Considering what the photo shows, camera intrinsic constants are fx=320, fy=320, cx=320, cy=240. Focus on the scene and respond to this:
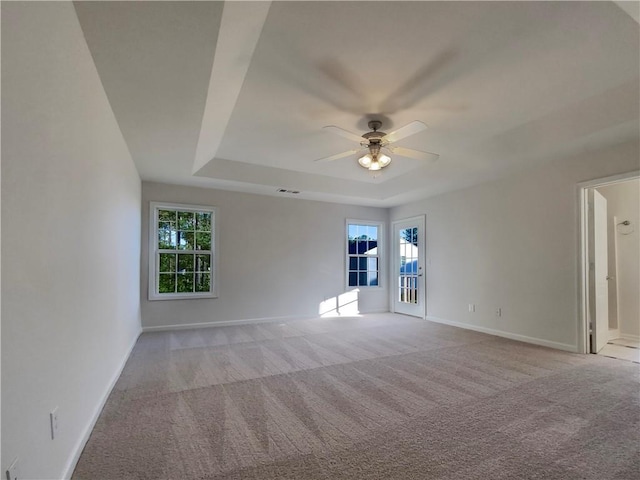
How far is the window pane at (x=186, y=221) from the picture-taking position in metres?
5.40

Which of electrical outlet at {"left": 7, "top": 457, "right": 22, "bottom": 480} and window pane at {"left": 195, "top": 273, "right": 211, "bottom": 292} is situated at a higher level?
window pane at {"left": 195, "top": 273, "right": 211, "bottom": 292}

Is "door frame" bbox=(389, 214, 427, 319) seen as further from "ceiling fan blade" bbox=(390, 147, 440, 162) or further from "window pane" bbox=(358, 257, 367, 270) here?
"ceiling fan blade" bbox=(390, 147, 440, 162)

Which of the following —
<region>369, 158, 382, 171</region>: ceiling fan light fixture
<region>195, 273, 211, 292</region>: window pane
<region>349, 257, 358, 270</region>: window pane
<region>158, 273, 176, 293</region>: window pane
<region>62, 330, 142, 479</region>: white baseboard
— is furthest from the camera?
<region>349, 257, 358, 270</region>: window pane

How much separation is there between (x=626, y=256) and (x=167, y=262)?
23.5ft

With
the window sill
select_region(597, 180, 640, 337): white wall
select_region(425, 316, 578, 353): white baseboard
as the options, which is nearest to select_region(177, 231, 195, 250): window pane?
the window sill

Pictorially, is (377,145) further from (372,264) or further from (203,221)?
(372,264)

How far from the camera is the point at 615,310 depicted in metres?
4.84

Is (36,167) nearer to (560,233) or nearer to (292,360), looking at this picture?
(292,360)

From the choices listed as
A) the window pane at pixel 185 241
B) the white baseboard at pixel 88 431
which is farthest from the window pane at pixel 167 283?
the white baseboard at pixel 88 431

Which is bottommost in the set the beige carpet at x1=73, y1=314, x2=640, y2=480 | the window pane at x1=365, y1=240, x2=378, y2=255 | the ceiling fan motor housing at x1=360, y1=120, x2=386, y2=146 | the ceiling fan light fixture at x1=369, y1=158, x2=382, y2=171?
the beige carpet at x1=73, y1=314, x2=640, y2=480

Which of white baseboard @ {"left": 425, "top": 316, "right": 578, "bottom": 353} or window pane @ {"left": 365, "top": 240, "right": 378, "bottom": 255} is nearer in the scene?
white baseboard @ {"left": 425, "top": 316, "right": 578, "bottom": 353}

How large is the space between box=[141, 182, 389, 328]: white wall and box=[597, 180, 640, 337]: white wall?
418 cm

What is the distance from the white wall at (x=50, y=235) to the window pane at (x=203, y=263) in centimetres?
294

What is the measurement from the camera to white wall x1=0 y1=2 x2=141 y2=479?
1141 mm
